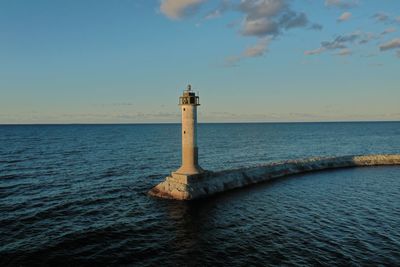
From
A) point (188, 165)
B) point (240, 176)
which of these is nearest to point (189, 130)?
point (188, 165)

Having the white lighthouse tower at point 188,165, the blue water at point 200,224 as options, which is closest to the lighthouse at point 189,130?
the white lighthouse tower at point 188,165

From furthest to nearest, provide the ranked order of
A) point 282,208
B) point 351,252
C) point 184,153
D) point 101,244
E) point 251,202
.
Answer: point 184,153
point 251,202
point 282,208
point 101,244
point 351,252

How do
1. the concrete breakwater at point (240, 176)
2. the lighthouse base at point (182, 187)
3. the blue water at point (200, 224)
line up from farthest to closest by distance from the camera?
the concrete breakwater at point (240, 176), the lighthouse base at point (182, 187), the blue water at point (200, 224)

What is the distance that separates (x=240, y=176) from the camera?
4112 centimetres

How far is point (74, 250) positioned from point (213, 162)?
146 feet

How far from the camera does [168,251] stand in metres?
21.3

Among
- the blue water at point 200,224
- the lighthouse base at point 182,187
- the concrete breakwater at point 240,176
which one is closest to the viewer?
the blue water at point 200,224

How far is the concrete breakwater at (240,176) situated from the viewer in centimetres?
3466

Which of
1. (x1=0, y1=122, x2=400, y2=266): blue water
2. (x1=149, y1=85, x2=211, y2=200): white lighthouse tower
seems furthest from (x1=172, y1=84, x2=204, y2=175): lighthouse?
(x1=0, y1=122, x2=400, y2=266): blue water

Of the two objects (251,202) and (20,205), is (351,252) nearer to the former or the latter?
(251,202)

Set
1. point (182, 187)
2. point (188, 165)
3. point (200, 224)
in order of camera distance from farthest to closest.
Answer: point (188, 165) → point (182, 187) → point (200, 224)

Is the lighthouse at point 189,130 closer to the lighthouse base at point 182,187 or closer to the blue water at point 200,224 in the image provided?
the lighthouse base at point 182,187

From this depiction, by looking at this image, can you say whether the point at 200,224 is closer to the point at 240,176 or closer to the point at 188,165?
the point at 188,165

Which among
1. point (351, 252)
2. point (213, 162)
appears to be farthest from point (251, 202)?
point (213, 162)
